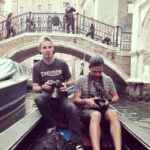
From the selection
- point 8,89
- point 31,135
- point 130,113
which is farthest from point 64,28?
point 31,135

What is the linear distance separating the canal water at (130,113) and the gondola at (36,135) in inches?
112

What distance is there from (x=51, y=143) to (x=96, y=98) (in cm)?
49

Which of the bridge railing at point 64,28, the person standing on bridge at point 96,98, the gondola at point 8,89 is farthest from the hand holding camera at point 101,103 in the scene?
the bridge railing at point 64,28

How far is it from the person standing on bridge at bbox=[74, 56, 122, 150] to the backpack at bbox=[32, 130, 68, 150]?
19 cm

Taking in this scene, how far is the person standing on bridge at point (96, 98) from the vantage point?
258 cm

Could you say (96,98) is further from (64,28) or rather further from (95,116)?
(64,28)

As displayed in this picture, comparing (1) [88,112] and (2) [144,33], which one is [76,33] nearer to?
(2) [144,33]

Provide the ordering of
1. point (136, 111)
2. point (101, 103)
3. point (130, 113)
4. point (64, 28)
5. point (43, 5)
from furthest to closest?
point (43, 5)
point (64, 28)
point (136, 111)
point (130, 113)
point (101, 103)

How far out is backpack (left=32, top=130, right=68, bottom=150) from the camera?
242cm

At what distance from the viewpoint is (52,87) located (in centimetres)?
285

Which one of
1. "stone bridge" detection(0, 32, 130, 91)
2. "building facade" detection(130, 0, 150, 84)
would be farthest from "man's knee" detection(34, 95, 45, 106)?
"stone bridge" detection(0, 32, 130, 91)

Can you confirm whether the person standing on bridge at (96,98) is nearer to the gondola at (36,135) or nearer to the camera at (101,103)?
the camera at (101,103)

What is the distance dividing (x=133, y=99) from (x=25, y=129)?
7.68 meters

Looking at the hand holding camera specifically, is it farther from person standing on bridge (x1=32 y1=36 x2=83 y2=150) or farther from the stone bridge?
the stone bridge
